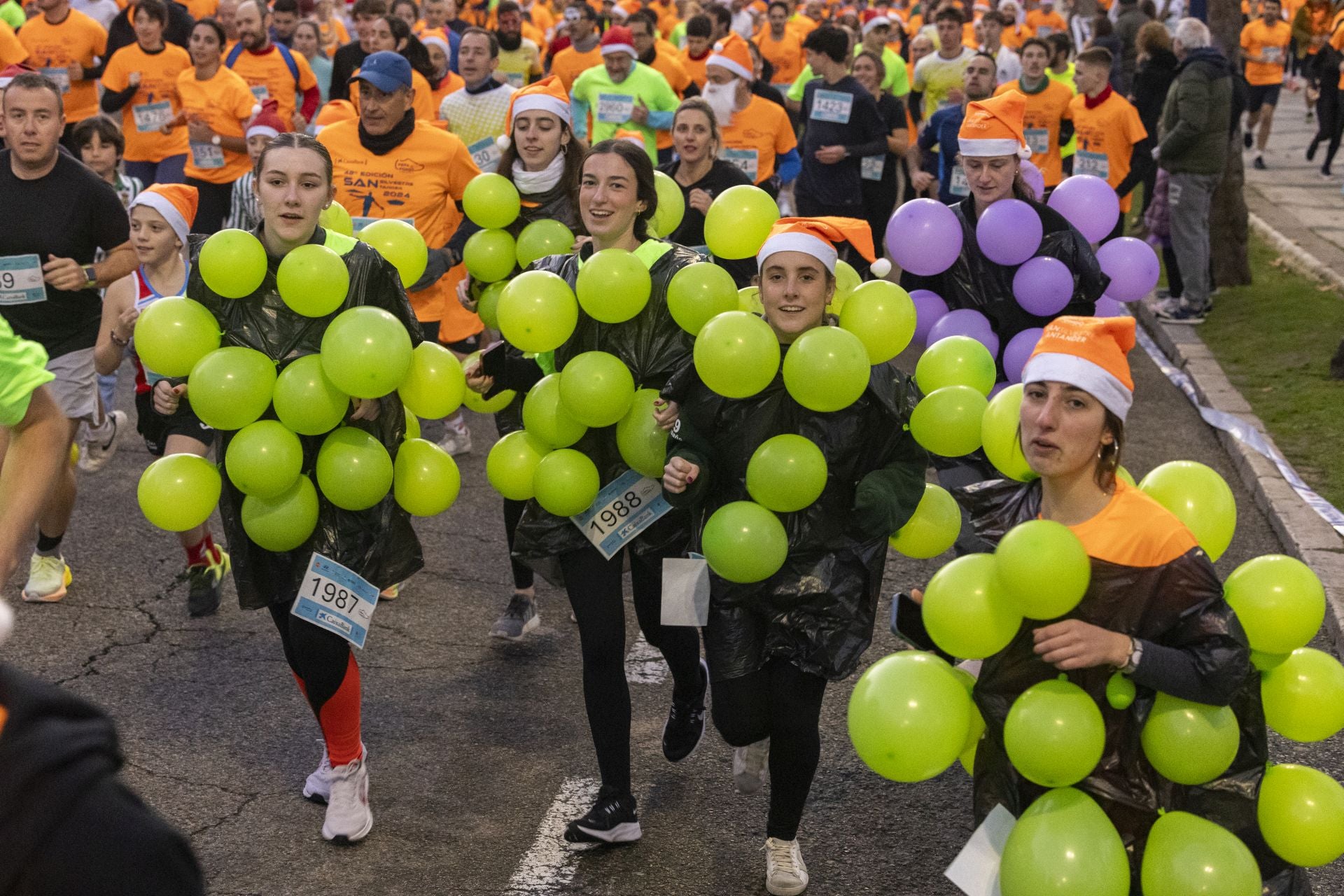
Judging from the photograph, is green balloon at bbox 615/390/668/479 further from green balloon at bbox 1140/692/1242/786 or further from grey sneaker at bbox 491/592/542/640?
grey sneaker at bbox 491/592/542/640

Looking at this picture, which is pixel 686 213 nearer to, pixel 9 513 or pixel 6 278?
pixel 6 278

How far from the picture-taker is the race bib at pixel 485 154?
8.30m

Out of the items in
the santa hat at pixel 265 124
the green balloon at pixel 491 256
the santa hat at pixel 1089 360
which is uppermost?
the santa hat at pixel 1089 360

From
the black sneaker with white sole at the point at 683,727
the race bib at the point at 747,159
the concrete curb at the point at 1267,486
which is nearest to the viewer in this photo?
the black sneaker with white sole at the point at 683,727

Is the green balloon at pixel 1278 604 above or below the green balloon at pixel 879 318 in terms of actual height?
below

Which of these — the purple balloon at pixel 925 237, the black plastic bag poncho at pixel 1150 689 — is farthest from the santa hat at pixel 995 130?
the black plastic bag poncho at pixel 1150 689

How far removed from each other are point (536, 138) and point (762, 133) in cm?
487

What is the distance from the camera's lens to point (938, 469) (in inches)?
221

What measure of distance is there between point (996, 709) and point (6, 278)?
481 cm

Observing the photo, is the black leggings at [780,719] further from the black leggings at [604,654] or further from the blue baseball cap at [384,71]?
the blue baseball cap at [384,71]

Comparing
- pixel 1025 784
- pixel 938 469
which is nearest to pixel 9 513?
pixel 1025 784

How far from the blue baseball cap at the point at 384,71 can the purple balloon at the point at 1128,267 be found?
331cm

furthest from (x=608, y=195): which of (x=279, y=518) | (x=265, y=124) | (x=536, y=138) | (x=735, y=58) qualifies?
(x=735, y=58)

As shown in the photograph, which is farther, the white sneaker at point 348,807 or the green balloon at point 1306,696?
the white sneaker at point 348,807
